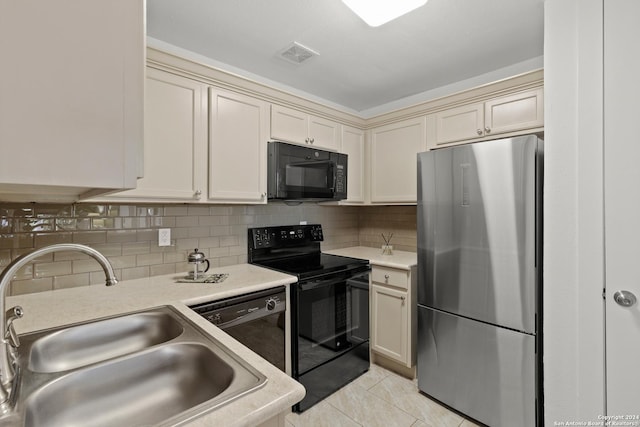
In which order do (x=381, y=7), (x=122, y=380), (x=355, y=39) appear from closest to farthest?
1. (x=122, y=380)
2. (x=381, y=7)
3. (x=355, y=39)

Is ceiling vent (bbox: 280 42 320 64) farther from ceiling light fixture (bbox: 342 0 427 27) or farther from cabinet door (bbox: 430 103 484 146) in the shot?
cabinet door (bbox: 430 103 484 146)

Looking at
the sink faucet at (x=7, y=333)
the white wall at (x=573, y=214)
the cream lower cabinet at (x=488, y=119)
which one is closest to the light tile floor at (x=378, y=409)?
the white wall at (x=573, y=214)

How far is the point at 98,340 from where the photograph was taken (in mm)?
1167

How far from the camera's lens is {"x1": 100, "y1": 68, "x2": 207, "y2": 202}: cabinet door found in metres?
1.68

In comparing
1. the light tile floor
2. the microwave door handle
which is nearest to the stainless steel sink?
the light tile floor

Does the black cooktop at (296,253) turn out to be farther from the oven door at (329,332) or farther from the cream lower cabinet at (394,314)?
the cream lower cabinet at (394,314)

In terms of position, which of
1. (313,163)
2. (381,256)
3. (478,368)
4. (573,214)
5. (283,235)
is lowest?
(478,368)

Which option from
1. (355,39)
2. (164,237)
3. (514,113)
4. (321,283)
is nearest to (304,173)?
(321,283)

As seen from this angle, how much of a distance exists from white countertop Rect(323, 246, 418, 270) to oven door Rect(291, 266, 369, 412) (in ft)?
0.52

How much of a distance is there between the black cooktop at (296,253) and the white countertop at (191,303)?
210 mm

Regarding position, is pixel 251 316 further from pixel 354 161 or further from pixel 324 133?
pixel 354 161

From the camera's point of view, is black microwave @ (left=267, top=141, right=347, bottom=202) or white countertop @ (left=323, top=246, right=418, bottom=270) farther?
white countertop @ (left=323, top=246, right=418, bottom=270)

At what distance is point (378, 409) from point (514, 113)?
7.13ft

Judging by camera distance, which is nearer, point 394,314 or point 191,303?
point 191,303
